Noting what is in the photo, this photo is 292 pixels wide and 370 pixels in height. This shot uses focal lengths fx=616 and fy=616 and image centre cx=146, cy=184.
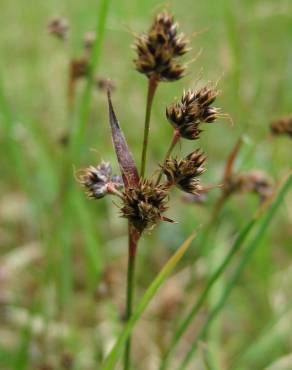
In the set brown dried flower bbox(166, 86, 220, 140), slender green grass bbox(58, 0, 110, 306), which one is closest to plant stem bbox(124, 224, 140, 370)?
brown dried flower bbox(166, 86, 220, 140)

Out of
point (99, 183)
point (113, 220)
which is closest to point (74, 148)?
point (99, 183)

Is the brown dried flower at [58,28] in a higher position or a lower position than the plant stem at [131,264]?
higher

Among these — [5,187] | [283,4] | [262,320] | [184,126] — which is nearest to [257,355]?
[262,320]

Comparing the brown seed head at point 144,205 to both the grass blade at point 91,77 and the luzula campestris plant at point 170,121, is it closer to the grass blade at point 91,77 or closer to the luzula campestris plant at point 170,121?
the luzula campestris plant at point 170,121

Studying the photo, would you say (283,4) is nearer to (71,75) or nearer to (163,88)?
(163,88)

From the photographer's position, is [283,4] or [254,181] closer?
[254,181]

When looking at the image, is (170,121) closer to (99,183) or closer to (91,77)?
(99,183)

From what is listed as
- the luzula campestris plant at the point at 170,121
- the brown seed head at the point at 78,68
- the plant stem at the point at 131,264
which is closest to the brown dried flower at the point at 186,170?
the luzula campestris plant at the point at 170,121
